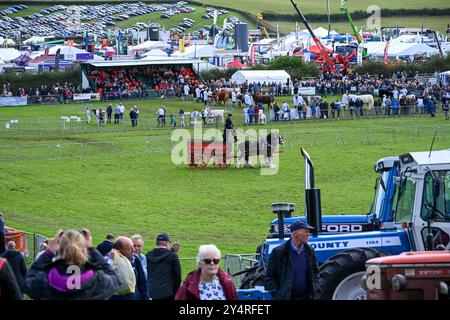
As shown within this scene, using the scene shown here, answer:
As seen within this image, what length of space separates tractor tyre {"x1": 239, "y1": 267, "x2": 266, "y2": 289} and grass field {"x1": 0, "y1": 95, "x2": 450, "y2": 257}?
685 cm

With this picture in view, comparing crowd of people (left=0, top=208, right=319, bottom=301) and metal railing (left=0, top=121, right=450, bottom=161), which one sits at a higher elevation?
crowd of people (left=0, top=208, right=319, bottom=301)

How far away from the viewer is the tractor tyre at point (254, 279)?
47.3ft

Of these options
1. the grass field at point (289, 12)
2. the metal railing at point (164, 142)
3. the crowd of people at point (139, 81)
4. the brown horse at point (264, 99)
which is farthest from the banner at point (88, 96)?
the grass field at point (289, 12)

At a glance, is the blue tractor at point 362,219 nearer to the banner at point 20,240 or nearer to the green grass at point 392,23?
the banner at point 20,240

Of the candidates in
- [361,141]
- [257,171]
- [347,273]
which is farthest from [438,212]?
[361,141]

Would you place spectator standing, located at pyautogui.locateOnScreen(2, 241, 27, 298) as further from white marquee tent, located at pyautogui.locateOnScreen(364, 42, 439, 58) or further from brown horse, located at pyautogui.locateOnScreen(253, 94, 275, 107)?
white marquee tent, located at pyautogui.locateOnScreen(364, 42, 439, 58)

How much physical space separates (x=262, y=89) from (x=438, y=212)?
47703 mm

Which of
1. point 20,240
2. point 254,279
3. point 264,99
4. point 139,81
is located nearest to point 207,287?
point 254,279

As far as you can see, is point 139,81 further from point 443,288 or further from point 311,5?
point 311,5

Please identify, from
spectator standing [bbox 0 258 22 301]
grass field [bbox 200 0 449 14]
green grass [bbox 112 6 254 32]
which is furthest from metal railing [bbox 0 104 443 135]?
grass field [bbox 200 0 449 14]

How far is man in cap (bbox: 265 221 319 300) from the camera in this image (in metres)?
11.4

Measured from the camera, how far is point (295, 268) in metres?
11.4

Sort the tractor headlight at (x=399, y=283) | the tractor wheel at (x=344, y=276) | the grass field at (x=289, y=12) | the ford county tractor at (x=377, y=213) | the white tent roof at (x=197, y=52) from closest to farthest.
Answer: the tractor headlight at (x=399, y=283), the tractor wheel at (x=344, y=276), the ford county tractor at (x=377, y=213), the white tent roof at (x=197, y=52), the grass field at (x=289, y=12)

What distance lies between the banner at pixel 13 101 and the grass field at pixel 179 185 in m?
12.0
